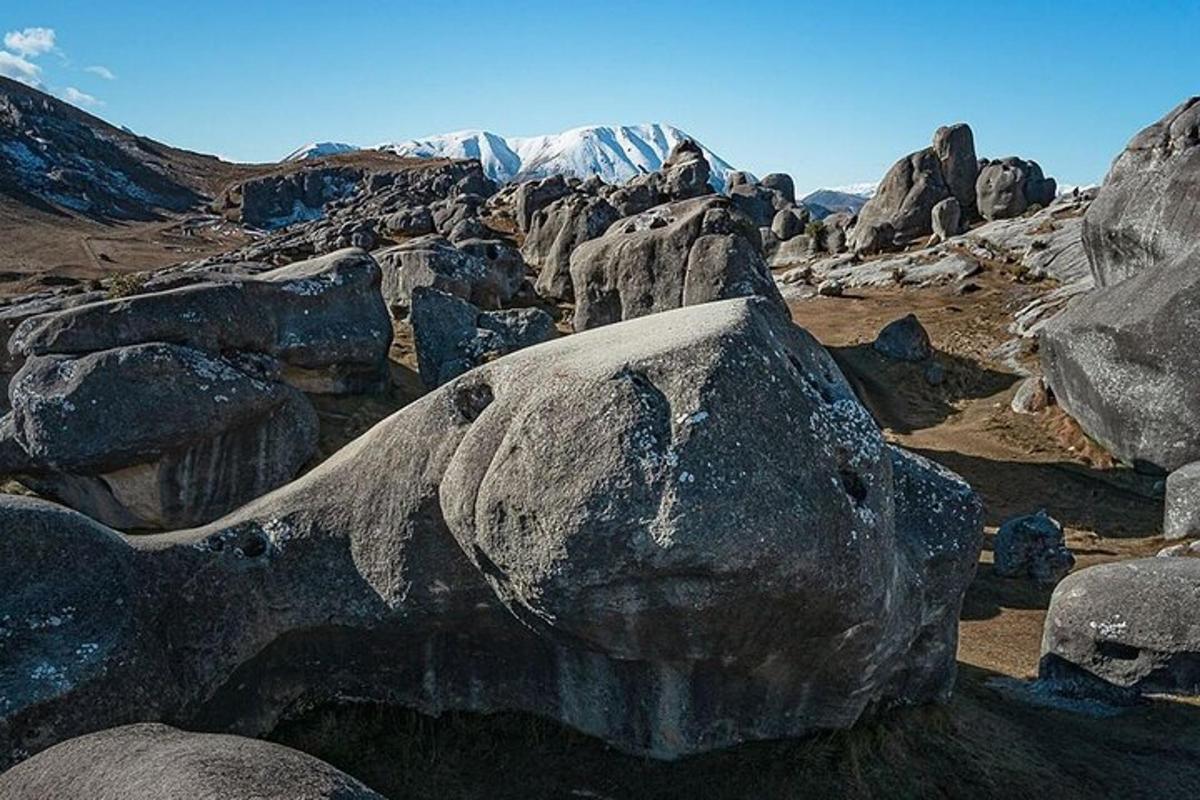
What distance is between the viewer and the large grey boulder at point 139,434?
544 inches

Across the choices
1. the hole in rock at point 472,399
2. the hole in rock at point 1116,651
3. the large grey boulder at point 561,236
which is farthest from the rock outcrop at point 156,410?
the large grey boulder at point 561,236

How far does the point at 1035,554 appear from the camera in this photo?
1634cm

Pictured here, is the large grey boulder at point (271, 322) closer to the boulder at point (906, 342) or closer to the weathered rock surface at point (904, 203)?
the boulder at point (906, 342)

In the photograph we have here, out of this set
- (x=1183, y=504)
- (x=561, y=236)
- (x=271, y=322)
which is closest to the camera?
(x=271, y=322)

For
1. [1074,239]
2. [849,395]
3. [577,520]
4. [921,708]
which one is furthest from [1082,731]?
[1074,239]

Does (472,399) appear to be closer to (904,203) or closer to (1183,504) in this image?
(1183,504)

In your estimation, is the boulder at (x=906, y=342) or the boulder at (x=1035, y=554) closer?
the boulder at (x=1035, y=554)

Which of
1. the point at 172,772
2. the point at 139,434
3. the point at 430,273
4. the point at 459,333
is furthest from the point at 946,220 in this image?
the point at 172,772

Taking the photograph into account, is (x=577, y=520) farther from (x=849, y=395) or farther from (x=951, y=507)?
(x=951, y=507)

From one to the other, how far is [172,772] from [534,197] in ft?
233

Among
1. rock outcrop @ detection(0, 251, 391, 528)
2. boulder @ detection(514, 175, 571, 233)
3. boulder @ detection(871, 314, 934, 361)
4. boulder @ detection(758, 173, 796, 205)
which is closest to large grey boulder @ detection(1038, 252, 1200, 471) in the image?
boulder @ detection(871, 314, 934, 361)

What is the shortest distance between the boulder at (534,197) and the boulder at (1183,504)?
56.5m

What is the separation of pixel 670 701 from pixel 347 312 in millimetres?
14118

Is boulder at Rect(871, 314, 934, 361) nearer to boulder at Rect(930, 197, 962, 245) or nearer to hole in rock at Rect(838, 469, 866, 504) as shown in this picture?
hole in rock at Rect(838, 469, 866, 504)
